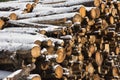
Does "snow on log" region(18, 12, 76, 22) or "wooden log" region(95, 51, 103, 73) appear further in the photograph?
"wooden log" region(95, 51, 103, 73)

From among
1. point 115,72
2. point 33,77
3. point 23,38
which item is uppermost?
point 23,38

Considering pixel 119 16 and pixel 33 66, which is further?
pixel 119 16

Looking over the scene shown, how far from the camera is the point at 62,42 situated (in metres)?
4.75

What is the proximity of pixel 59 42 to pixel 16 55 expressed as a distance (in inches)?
25.8

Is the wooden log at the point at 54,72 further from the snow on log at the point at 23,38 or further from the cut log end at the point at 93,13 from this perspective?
the cut log end at the point at 93,13

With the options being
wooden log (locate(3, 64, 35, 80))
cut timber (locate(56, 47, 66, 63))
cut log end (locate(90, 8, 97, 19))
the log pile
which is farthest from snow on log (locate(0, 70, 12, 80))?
cut log end (locate(90, 8, 97, 19))

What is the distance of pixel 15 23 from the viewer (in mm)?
5410

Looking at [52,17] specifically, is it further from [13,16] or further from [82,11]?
[13,16]

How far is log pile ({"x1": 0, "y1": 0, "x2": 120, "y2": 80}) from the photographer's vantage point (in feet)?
14.4

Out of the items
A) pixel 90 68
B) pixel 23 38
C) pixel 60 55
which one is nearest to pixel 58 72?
pixel 60 55

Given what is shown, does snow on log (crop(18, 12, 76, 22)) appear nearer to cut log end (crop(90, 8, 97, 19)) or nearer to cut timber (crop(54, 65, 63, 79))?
cut log end (crop(90, 8, 97, 19))

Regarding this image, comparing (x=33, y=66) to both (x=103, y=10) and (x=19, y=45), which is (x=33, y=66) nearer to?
(x=19, y=45)

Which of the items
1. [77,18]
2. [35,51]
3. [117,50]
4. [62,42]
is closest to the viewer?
[35,51]

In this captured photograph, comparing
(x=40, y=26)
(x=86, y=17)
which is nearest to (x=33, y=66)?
(x=40, y=26)
